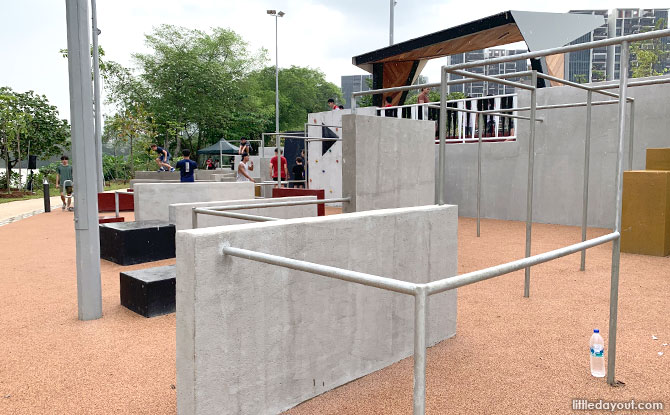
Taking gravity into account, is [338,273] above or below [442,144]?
below

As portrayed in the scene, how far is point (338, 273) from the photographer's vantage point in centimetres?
177

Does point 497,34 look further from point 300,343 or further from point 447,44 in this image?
point 300,343

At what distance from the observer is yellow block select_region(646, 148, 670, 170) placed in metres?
7.89

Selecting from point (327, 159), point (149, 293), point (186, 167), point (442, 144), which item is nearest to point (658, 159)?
point (442, 144)

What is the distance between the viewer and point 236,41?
5206 cm

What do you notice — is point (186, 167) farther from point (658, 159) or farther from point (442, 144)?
point (658, 159)

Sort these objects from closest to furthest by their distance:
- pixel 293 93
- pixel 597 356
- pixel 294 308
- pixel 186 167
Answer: pixel 294 308 < pixel 597 356 < pixel 186 167 < pixel 293 93

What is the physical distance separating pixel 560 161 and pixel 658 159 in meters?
3.06

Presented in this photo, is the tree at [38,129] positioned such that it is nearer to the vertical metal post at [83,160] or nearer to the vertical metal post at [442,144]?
the vertical metal post at [83,160]

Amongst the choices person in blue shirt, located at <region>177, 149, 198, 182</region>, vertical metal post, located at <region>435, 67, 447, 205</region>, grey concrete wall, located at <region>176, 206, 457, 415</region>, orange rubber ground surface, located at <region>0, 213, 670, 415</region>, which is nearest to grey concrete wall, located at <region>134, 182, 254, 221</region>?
person in blue shirt, located at <region>177, 149, 198, 182</region>

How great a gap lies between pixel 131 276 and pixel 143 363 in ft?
4.67

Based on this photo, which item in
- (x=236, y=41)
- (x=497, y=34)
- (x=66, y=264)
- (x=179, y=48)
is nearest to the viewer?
(x=66, y=264)

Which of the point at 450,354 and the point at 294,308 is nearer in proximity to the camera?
the point at 294,308

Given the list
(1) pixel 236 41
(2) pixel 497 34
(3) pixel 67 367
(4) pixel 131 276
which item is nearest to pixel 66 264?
(4) pixel 131 276
